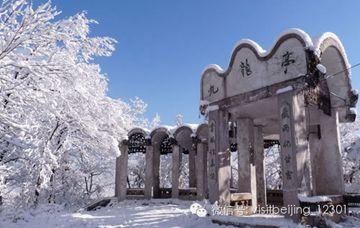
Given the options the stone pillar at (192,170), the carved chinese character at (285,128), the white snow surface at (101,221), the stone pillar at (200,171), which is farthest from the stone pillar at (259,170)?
the stone pillar at (192,170)

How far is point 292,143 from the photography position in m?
10.6

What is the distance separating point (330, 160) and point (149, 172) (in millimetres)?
11931

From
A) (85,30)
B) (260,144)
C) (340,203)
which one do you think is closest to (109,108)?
(85,30)

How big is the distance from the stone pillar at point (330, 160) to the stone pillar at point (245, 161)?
2653 mm

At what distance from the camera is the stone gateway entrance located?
35.1ft

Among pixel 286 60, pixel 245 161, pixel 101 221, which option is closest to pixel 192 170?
pixel 245 161

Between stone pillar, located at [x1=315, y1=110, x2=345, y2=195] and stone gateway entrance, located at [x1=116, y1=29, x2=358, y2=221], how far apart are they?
0.04 metres

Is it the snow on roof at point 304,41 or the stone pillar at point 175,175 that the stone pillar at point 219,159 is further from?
the stone pillar at point 175,175

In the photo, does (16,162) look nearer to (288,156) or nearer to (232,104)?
(232,104)

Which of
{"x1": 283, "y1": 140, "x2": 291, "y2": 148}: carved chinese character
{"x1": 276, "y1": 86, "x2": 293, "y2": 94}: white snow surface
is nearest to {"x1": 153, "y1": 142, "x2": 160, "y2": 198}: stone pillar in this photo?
{"x1": 276, "y1": 86, "x2": 293, "y2": 94}: white snow surface

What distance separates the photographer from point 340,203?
1202cm

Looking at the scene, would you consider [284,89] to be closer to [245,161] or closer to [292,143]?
[292,143]

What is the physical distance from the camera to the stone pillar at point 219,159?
12930 millimetres

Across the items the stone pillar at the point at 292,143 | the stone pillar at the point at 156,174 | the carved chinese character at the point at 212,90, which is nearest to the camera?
the stone pillar at the point at 292,143
